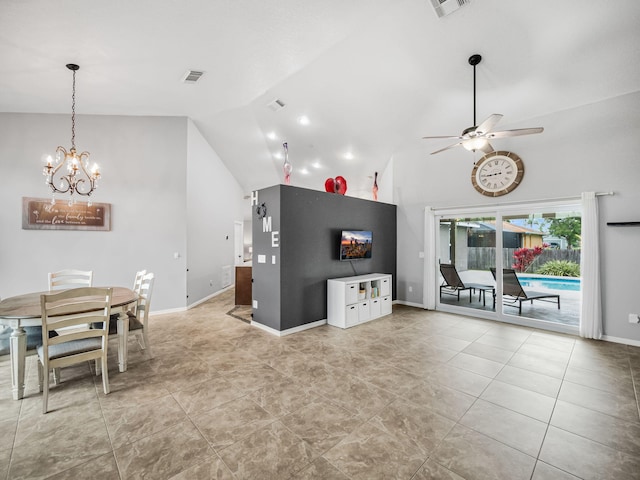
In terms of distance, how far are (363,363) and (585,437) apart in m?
1.87

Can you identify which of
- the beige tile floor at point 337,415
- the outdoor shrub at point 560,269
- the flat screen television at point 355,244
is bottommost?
the beige tile floor at point 337,415

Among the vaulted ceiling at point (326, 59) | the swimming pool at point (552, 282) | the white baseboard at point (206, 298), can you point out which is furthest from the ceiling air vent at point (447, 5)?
the white baseboard at point (206, 298)

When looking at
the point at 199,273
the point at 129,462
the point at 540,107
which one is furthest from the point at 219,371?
the point at 540,107

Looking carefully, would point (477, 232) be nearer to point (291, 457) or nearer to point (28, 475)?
point (291, 457)

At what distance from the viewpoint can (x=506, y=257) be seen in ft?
16.2

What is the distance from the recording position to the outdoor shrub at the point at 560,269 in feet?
14.5

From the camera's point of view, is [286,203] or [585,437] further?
[286,203]

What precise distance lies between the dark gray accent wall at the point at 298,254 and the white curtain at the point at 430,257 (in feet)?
5.16

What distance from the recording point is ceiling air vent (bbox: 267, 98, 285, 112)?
16.6 ft

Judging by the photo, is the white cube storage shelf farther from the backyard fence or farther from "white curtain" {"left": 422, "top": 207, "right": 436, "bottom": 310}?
the backyard fence

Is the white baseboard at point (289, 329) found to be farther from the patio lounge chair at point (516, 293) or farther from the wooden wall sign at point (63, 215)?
the patio lounge chair at point (516, 293)

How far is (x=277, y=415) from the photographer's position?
226cm

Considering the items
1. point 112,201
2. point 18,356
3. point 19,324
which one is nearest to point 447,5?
point 19,324

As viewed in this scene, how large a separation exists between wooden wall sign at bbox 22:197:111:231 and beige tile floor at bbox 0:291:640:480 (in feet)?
7.32
